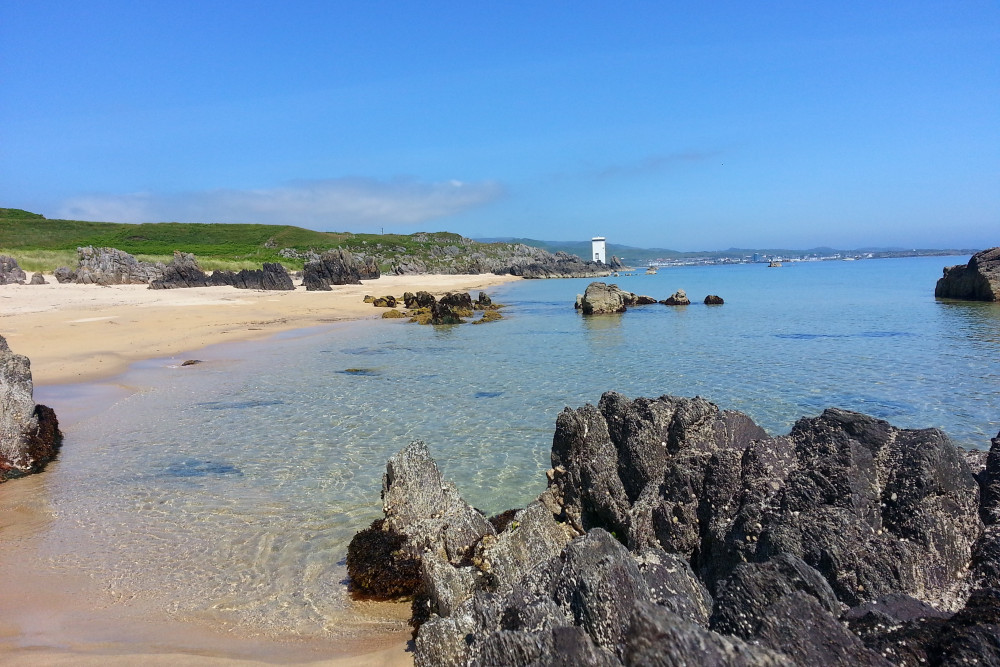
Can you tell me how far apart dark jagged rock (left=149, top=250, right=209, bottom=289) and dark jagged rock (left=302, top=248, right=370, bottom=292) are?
9154 mm

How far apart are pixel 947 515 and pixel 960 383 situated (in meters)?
12.1

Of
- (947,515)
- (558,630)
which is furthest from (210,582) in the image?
(947,515)

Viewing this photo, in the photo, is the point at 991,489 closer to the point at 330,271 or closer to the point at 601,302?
the point at 601,302

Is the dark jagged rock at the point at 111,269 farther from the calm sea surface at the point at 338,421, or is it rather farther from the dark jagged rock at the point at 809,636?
the dark jagged rock at the point at 809,636

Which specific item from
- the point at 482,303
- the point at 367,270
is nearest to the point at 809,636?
the point at 482,303

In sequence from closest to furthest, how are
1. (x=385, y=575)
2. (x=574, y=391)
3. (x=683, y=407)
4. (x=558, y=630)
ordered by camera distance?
(x=558, y=630) → (x=385, y=575) → (x=683, y=407) → (x=574, y=391)

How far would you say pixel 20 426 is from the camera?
8.35 metres

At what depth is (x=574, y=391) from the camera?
13422 millimetres

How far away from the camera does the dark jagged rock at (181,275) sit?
137ft

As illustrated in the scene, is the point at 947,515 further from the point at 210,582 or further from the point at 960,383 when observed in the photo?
the point at 960,383

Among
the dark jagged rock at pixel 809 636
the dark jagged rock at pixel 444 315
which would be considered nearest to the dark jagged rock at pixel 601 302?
the dark jagged rock at pixel 444 315

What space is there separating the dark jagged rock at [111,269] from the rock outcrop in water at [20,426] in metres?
36.9

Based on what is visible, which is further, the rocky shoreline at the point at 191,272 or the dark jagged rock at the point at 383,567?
the rocky shoreline at the point at 191,272

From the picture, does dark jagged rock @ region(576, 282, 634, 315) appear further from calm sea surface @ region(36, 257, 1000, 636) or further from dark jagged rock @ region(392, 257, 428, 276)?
dark jagged rock @ region(392, 257, 428, 276)
